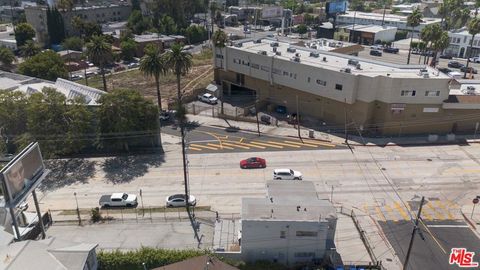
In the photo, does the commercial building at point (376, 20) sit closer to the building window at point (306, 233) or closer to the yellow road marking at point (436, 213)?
the yellow road marking at point (436, 213)

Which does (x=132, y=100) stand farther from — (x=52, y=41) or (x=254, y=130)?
(x=52, y=41)

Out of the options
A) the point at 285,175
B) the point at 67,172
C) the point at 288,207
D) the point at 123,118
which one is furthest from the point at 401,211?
the point at 67,172

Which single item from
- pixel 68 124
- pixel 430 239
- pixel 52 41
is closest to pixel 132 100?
pixel 68 124

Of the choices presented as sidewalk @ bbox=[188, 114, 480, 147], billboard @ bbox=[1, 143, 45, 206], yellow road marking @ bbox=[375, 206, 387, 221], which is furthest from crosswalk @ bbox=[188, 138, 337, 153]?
billboard @ bbox=[1, 143, 45, 206]

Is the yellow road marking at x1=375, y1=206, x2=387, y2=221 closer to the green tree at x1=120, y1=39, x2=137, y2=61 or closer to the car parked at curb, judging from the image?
the car parked at curb

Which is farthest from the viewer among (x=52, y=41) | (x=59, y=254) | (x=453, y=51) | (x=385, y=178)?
(x=52, y=41)

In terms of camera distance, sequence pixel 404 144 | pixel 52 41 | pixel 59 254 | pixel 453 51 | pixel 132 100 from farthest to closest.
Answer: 1. pixel 52 41
2. pixel 453 51
3. pixel 404 144
4. pixel 132 100
5. pixel 59 254

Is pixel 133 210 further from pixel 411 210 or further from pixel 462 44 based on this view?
pixel 462 44
